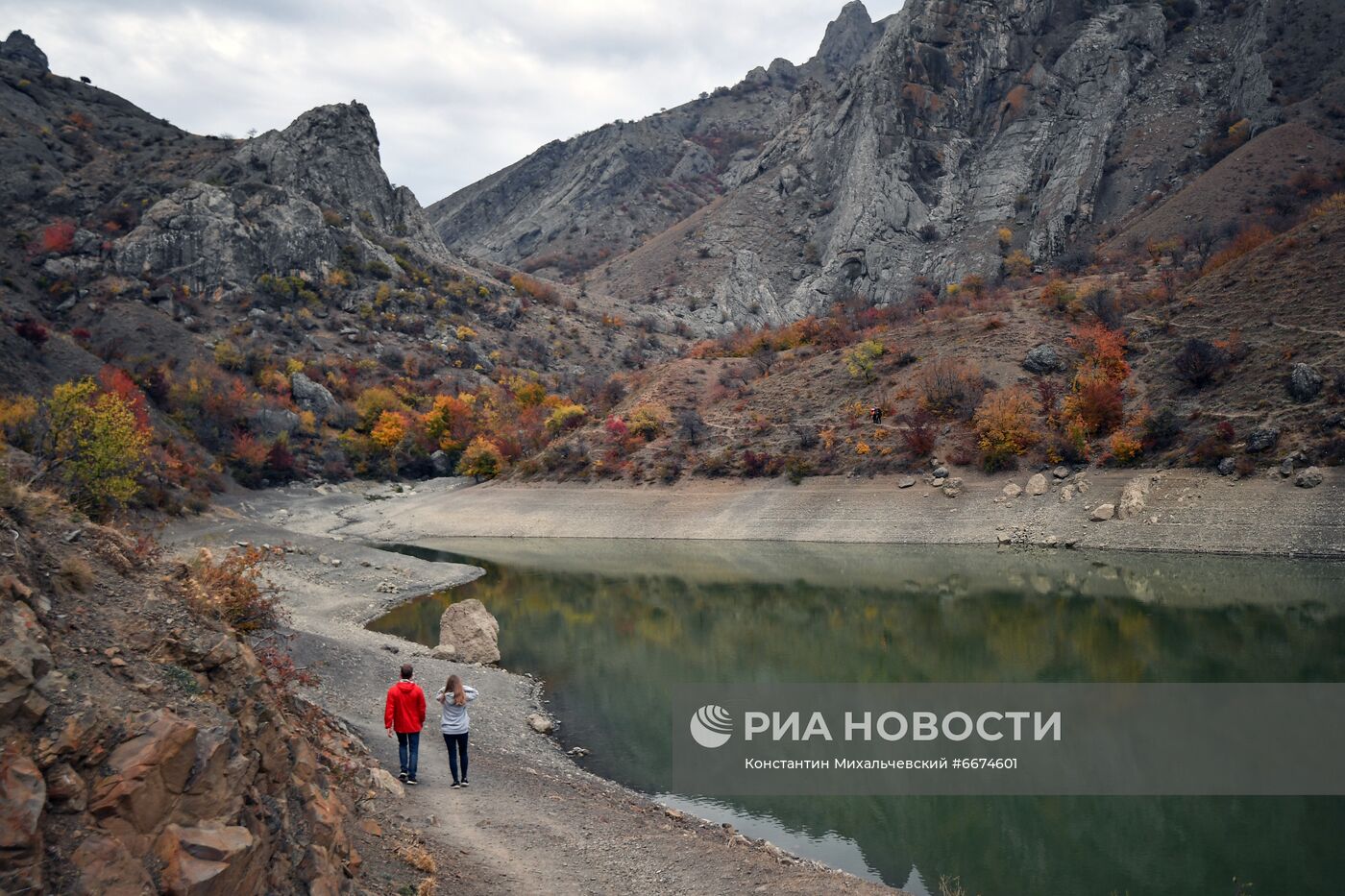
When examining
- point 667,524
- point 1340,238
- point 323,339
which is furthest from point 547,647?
point 323,339

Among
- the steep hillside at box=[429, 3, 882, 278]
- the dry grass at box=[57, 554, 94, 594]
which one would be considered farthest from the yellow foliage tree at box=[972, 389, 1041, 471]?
the steep hillside at box=[429, 3, 882, 278]

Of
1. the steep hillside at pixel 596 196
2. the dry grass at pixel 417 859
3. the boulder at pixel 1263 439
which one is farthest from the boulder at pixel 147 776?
the steep hillside at pixel 596 196

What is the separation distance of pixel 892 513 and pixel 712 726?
29.5 metres

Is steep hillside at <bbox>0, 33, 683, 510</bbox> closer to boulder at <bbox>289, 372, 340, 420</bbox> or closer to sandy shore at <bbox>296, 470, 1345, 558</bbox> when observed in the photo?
boulder at <bbox>289, 372, 340, 420</bbox>

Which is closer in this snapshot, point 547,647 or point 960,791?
point 960,791

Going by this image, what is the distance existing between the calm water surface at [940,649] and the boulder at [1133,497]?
318 cm

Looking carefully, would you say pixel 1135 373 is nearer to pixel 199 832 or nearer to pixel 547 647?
pixel 547 647

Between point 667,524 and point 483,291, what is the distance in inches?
2509

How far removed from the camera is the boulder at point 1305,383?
37594 millimetres

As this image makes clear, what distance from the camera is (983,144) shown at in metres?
108

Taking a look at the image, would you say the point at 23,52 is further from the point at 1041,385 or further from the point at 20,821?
the point at 20,821

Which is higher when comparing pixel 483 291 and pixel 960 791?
pixel 483 291

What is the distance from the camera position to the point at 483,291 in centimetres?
10394

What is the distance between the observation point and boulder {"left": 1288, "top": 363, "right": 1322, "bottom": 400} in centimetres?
3759
